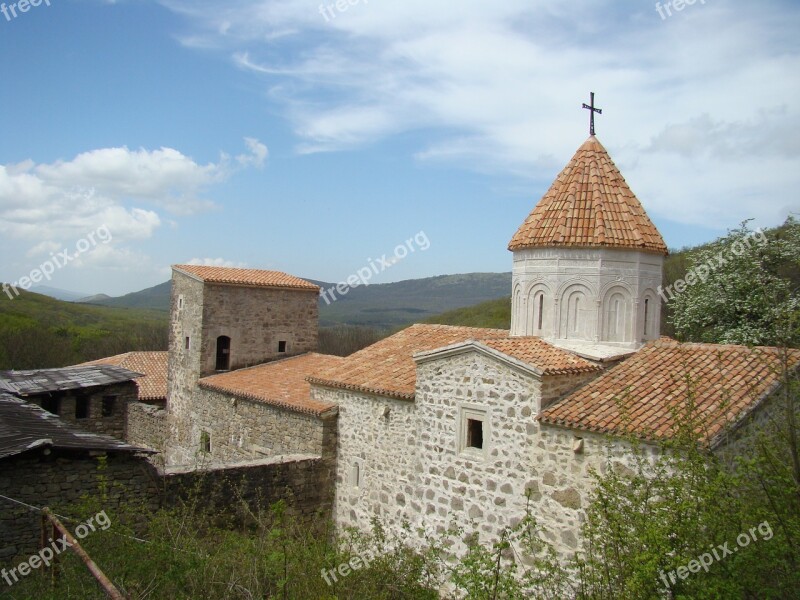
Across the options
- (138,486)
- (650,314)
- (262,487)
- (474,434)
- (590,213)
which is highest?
(590,213)

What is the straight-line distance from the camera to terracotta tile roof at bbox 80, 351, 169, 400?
21.7 m

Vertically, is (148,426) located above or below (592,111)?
below

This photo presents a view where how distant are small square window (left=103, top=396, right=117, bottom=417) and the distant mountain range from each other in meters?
103

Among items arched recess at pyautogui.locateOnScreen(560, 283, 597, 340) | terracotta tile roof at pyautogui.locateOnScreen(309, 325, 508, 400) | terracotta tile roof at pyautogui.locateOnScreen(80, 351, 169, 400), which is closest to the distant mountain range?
terracotta tile roof at pyautogui.locateOnScreen(80, 351, 169, 400)

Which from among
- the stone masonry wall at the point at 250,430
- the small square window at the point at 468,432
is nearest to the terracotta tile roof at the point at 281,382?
the stone masonry wall at the point at 250,430

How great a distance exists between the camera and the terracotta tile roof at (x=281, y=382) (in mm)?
13336

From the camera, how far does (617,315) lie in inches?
437

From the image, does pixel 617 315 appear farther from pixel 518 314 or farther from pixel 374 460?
pixel 374 460

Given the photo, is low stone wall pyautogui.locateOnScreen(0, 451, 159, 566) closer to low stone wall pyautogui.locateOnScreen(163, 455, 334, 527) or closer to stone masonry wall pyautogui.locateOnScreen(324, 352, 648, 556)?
low stone wall pyautogui.locateOnScreen(163, 455, 334, 527)

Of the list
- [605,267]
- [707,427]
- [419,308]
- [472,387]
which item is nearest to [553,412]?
[472,387]

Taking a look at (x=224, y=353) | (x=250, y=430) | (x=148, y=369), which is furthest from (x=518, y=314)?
(x=148, y=369)

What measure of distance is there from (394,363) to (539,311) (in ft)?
10.5

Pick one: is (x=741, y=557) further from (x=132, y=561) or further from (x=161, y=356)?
(x=161, y=356)

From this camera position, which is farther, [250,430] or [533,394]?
[250,430]
